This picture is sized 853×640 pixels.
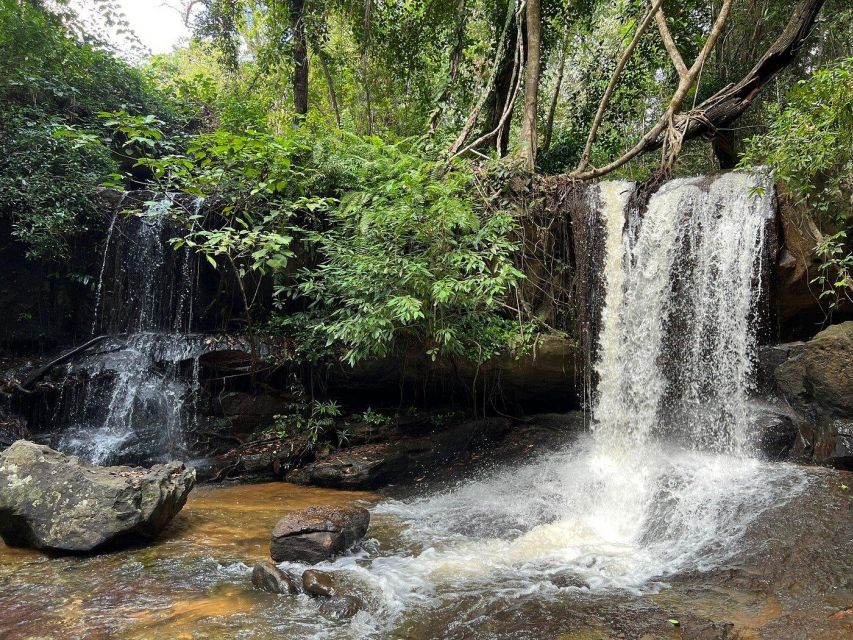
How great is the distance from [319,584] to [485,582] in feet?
4.13

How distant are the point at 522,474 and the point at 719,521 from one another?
8.49 ft

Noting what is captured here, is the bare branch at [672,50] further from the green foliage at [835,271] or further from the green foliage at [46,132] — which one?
the green foliage at [46,132]

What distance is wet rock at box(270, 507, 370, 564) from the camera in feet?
14.7

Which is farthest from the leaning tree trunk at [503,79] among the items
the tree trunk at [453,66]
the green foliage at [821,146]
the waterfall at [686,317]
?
the green foliage at [821,146]

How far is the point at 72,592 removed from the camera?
3.84 meters

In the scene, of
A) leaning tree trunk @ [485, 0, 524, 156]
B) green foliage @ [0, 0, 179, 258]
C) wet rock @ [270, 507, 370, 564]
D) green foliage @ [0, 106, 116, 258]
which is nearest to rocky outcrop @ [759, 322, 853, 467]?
wet rock @ [270, 507, 370, 564]

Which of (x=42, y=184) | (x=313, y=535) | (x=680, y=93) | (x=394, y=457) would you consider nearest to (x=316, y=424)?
(x=394, y=457)

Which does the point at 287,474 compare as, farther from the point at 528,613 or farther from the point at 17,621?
the point at 528,613

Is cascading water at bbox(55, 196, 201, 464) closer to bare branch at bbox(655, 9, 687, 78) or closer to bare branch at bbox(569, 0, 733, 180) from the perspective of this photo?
bare branch at bbox(569, 0, 733, 180)

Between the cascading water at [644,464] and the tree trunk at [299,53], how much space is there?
652 centimetres

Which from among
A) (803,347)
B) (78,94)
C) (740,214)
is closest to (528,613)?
(803,347)

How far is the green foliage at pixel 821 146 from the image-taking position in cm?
602

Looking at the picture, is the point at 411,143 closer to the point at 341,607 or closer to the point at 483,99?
the point at 483,99

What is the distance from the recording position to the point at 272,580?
13.0 feet
